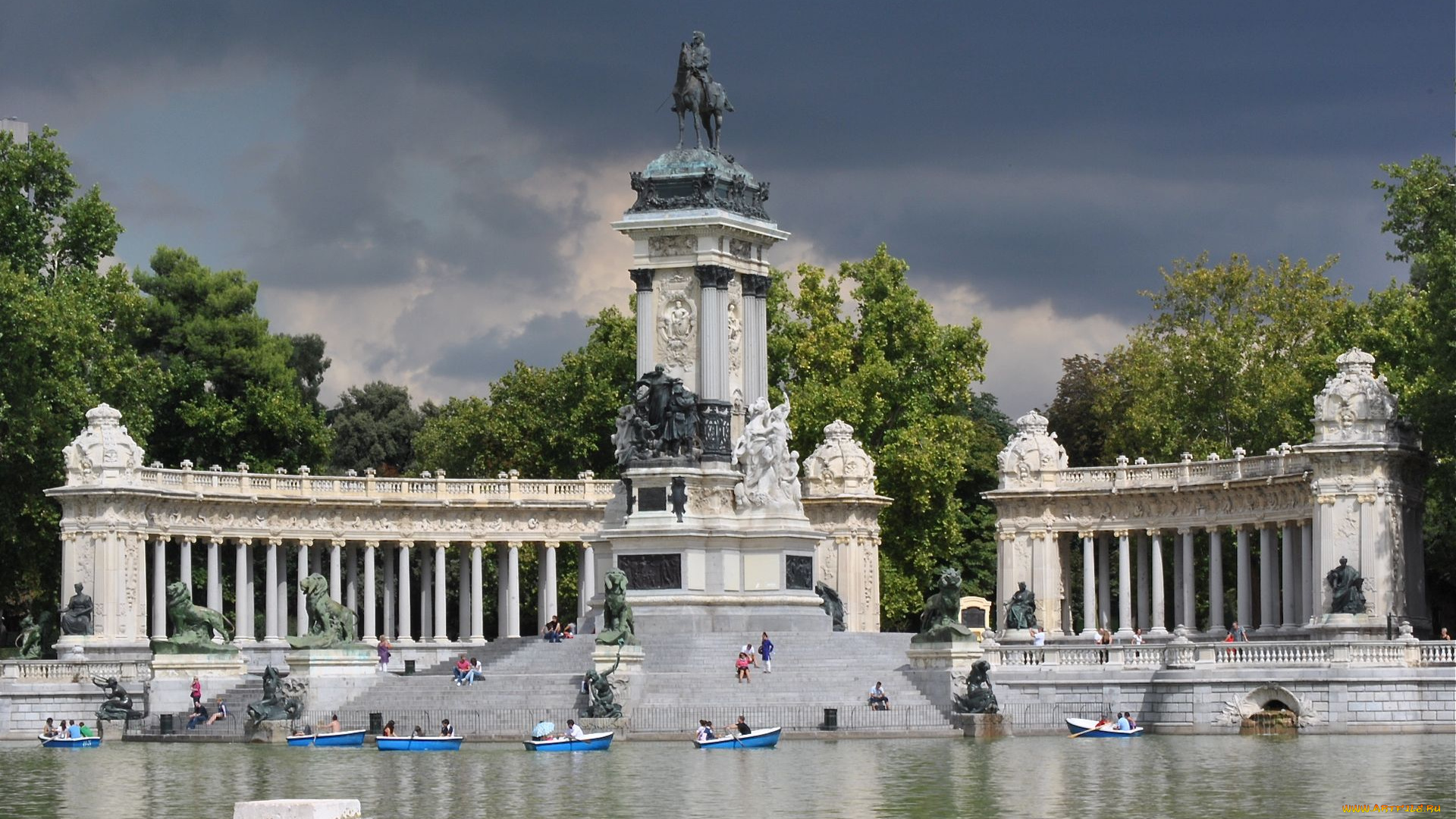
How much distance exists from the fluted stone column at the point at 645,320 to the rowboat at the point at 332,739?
1437 cm

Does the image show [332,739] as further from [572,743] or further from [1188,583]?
[1188,583]

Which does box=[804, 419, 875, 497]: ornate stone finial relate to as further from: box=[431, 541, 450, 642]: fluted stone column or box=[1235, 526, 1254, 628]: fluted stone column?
box=[1235, 526, 1254, 628]: fluted stone column

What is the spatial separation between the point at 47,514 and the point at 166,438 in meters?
14.9

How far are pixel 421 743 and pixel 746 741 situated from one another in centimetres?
681

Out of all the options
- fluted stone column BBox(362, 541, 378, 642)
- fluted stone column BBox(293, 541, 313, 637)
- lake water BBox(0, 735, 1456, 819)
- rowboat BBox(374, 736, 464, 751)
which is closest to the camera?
lake water BBox(0, 735, 1456, 819)

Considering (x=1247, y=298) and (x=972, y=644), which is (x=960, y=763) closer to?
(x=972, y=644)

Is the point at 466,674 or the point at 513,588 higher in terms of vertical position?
the point at 513,588

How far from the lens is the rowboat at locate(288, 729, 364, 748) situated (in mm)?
57344

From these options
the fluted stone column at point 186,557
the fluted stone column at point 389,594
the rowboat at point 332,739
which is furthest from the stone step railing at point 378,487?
the rowboat at point 332,739

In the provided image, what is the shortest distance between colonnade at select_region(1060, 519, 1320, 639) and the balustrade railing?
643 inches

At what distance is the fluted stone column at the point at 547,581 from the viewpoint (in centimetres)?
8788

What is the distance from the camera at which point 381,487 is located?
86875 mm

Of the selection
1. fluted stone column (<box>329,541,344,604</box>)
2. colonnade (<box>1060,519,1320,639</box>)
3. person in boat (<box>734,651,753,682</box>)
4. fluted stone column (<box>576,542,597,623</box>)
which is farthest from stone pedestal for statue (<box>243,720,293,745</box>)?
colonnade (<box>1060,519,1320,639</box>)

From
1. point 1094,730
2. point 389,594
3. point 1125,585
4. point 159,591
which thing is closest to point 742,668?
point 1094,730
